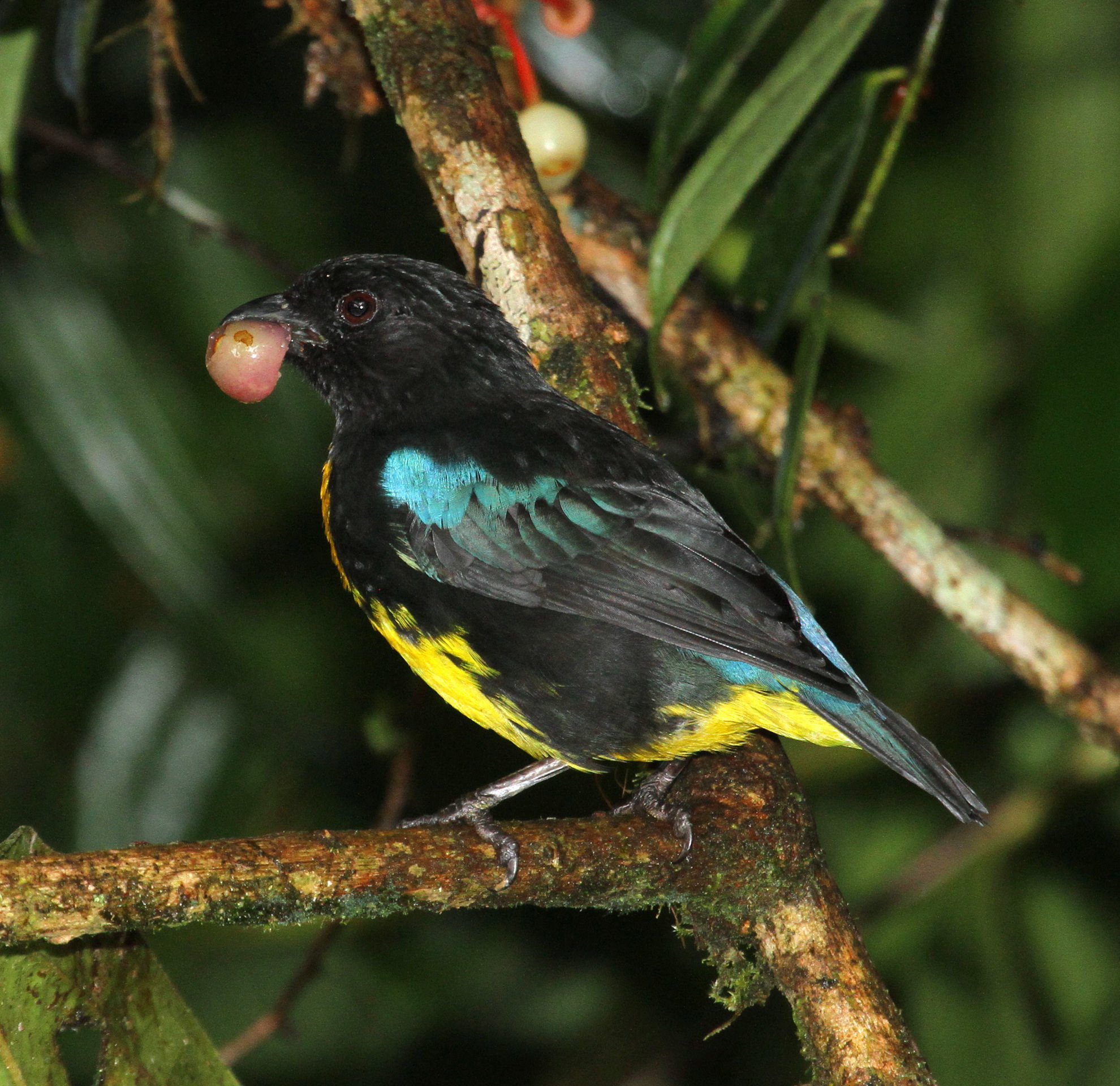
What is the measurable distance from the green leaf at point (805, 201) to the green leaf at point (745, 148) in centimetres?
24

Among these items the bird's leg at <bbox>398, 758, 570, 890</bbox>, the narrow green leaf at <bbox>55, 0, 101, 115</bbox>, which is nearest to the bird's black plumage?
the bird's leg at <bbox>398, 758, 570, 890</bbox>

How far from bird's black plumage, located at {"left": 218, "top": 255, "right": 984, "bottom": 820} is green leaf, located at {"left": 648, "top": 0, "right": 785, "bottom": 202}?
97 centimetres

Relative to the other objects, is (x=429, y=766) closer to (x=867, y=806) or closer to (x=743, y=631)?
(x=867, y=806)

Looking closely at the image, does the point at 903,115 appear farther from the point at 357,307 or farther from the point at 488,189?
the point at 357,307

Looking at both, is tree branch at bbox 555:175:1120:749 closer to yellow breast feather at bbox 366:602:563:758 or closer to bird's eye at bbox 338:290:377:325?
bird's eye at bbox 338:290:377:325

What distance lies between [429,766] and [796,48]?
346cm

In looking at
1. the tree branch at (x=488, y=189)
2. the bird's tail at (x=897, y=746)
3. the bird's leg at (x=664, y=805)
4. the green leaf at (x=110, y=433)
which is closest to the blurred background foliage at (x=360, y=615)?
the green leaf at (x=110, y=433)

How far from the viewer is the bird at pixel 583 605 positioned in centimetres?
296

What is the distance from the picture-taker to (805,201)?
12.2ft

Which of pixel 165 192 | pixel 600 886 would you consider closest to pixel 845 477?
pixel 600 886

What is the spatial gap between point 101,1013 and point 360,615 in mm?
3157

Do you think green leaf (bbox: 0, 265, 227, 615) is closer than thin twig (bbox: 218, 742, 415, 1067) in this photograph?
No

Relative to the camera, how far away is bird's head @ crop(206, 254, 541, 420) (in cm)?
341

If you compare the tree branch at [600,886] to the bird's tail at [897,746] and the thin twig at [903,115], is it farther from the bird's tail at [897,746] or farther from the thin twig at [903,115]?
the thin twig at [903,115]
